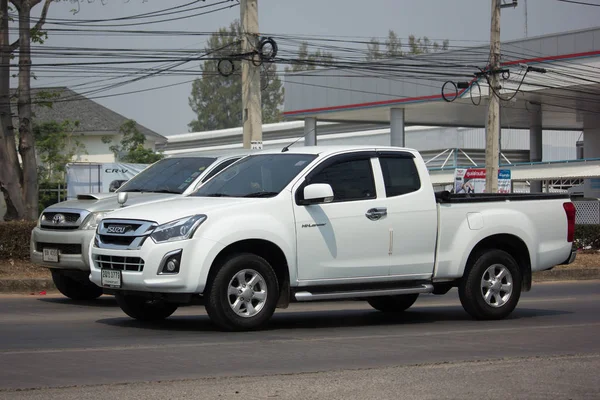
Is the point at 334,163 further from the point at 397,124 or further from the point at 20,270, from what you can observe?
the point at 397,124

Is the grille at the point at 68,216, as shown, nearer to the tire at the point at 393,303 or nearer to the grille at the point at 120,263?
the grille at the point at 120,263

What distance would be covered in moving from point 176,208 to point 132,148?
51.1 m

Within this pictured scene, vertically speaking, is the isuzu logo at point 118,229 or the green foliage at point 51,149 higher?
the green foliage at point 51,149

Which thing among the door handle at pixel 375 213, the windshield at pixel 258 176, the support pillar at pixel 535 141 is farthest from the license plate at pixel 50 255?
the support pillar at pixel 535 141

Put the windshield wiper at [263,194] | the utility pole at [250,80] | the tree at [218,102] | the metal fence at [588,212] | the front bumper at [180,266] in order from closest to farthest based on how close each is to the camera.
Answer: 1. the front bumper at [180,266]
2. the windshield wiper at [263,194]
3. the utility pole at [250,80]
4. the metal fence at [588,212]
5. the tree at [218,102]

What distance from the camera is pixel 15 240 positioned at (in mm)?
16703

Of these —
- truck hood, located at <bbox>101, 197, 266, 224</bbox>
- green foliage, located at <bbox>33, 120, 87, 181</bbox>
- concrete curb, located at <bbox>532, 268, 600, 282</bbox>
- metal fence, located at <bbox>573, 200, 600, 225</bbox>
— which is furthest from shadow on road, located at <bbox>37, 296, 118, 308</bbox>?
green foliage, located at <bbox>33, 120, 87, 181</bbox>

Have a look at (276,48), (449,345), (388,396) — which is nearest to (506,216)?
(449,345)

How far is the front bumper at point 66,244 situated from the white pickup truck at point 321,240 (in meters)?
2.18

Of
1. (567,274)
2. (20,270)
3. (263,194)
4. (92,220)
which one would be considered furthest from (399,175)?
(567,274)

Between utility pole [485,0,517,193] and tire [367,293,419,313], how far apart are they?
15.2m

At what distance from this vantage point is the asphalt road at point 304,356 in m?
6.71

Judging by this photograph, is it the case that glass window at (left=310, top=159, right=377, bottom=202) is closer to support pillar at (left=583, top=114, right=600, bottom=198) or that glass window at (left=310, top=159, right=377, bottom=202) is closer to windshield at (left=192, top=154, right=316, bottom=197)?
windshield at (left=192, top=154, right=316, bottom=197)

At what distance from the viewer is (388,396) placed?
257 inches
